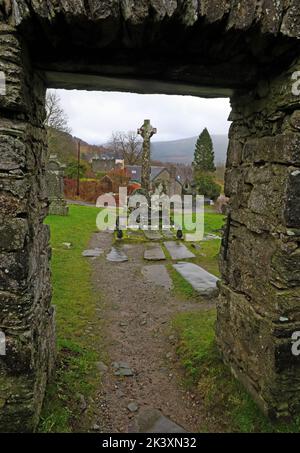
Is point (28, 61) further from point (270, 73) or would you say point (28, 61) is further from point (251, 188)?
point (251, 188)

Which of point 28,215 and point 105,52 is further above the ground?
point 105,52

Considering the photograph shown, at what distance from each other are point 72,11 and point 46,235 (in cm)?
209

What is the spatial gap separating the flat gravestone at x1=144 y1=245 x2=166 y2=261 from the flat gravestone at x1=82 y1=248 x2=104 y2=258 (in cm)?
146

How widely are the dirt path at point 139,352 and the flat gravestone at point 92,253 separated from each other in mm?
1348

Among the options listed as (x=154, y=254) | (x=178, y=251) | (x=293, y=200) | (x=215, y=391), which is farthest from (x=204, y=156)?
(x=293, y=200)

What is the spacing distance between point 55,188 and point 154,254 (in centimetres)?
842

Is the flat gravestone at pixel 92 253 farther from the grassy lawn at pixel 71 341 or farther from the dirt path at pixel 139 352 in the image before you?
the dirt path at pixel 139 352

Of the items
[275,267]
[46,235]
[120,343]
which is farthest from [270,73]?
[120,343]

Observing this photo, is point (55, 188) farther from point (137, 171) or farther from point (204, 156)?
point (204, 156)

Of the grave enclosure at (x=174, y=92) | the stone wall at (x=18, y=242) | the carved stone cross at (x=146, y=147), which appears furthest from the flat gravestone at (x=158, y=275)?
the carved stone cross at (x=146, y=147)

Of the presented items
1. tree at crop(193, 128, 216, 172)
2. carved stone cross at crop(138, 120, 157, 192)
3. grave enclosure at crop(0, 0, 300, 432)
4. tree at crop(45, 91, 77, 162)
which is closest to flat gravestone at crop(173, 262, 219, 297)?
grave enclosure at crop(0, 0, 300, 432)

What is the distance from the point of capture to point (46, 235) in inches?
136

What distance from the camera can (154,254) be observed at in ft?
32.2

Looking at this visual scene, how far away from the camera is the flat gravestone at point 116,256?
942cm
